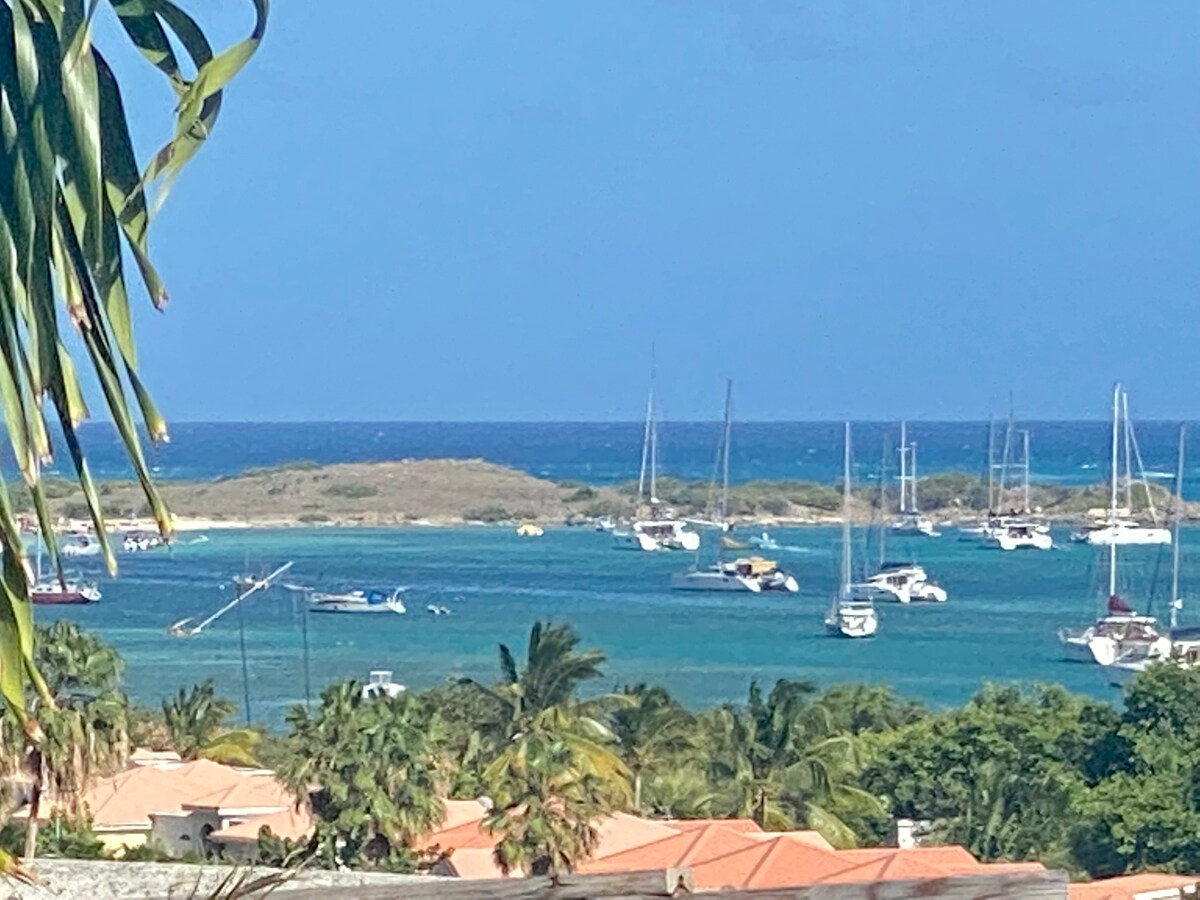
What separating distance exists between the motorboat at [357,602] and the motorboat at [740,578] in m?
18.5

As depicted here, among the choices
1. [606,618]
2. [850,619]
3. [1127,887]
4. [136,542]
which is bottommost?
[606,618]

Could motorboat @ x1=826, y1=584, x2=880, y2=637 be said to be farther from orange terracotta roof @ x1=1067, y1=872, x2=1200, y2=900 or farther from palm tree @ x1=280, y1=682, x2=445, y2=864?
orange terracotta roof @ x1=1067, y1=872, x2=1200, y2=900

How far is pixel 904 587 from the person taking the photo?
117750 millimetres

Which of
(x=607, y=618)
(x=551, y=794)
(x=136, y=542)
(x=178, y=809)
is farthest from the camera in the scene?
(x=136, y=542)

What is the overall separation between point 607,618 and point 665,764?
69.1m

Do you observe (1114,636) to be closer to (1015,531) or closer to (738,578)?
(738,578)

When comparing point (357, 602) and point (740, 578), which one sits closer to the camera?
point (357, 602)

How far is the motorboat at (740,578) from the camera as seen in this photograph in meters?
125

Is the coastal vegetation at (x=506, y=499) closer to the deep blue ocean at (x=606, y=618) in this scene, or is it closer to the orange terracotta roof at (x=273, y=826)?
the deep blue ocean at (x=606, y=618)

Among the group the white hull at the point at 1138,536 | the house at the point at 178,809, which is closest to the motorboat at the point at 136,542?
the white hull at the point at 1138,536

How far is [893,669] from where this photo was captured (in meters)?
93.9

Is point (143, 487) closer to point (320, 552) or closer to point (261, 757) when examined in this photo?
point (261, 757)

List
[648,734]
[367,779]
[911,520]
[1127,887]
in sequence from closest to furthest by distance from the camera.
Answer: [1127,887]
[367,779]
[648,734]
[911,520]

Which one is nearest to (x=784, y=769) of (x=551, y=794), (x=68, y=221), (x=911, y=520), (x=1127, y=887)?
(x=551, y=794)
